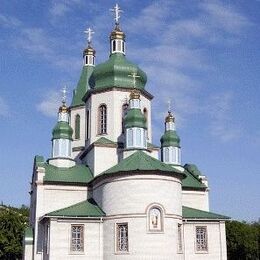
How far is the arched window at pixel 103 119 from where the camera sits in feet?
90.2

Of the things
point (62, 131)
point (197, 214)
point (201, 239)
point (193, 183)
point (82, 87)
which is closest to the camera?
point (201, 239)

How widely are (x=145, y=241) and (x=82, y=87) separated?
13.6 meters

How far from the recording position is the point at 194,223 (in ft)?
81.6

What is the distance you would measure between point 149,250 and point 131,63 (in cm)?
1167

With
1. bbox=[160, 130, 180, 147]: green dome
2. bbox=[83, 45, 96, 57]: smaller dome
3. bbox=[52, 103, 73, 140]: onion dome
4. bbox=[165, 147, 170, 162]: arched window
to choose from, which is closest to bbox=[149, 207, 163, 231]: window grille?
bbox=[165, 147, 170, 162]: arched window

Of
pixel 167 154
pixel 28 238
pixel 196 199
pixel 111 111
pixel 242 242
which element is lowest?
pixel 28 238

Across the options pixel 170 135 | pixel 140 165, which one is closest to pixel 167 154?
pixel 170 135

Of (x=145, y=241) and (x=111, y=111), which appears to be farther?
(x=111, y=111)

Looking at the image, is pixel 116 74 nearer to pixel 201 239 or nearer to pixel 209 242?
pixel 201 239

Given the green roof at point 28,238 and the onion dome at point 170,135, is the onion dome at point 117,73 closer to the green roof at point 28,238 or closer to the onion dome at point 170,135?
the onion dome at point 170,135

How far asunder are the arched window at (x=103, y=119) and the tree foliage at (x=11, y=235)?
539 inches

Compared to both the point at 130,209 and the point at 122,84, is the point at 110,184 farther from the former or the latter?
the point at 122,84

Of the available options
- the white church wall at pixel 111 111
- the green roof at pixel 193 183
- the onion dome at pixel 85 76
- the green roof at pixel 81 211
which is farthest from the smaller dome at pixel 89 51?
the green roof at pixel 81 211

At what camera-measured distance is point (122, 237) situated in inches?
867
